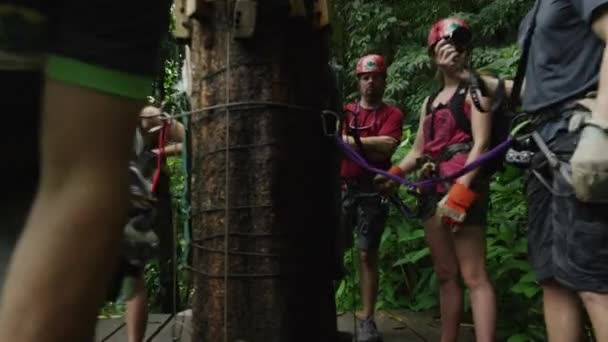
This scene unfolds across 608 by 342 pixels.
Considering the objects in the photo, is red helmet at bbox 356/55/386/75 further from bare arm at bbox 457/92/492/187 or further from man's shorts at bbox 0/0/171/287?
man's shorts at bbox 0/0/171/287

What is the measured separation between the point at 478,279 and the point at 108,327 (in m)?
2.76

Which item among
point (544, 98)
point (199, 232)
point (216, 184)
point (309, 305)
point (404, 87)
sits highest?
point (404, 87)

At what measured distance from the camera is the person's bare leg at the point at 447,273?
11.8 feet

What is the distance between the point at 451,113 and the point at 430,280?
6.25ft

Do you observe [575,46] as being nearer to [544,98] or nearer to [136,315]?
[544,98]

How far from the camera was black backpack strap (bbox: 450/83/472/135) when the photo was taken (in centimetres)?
349

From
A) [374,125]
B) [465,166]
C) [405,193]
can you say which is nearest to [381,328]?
[405,193]

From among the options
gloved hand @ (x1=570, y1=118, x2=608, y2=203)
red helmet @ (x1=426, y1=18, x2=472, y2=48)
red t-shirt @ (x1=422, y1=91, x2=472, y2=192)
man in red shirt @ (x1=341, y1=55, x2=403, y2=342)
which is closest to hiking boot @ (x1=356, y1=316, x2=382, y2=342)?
man in red shirt @ (x1=341, y1=55, x2=403, y2=342)

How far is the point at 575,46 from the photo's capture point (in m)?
2.47

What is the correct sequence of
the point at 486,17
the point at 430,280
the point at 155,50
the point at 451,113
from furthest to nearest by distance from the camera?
the point at 486,17
the point at 430,280
the point at 451,113
the point at 155,50

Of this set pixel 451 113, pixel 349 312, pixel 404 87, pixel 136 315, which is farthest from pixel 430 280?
pixel 404 87

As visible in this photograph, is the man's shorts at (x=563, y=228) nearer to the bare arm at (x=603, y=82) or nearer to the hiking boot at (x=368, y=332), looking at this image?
the bare arm at (x=603, y=82)

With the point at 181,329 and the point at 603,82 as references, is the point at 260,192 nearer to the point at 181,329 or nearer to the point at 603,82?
the point at 603,82

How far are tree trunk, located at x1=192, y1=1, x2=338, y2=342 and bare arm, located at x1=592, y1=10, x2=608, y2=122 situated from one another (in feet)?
3.29
